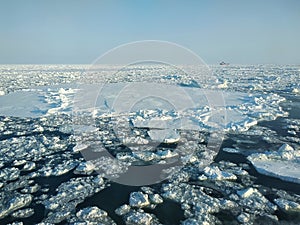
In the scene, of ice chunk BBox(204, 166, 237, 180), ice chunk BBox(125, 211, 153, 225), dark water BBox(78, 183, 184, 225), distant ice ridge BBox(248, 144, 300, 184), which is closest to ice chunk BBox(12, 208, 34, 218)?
dark water BBox(78, 183, 184, 225)

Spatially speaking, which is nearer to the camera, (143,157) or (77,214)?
(77,214)

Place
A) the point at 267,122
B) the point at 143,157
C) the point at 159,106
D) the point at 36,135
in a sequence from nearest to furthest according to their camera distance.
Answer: the point at 143,157 → the point at 36,135 → the point at 267,122 → the point at 159,106

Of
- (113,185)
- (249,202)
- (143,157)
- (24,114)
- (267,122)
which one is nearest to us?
(249,202)

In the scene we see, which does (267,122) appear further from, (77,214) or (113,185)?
(77,214)

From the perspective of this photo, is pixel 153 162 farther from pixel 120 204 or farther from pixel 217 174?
pixel 120 204

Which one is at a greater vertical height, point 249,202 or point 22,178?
point 249,202

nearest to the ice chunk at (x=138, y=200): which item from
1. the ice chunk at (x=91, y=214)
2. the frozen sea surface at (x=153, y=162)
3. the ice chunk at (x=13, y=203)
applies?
the frozen sea surface at (x=153, y=162)

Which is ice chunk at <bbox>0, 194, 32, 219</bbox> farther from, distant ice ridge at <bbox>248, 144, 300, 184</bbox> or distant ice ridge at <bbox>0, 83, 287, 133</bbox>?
distant ice ridge at <bbox>248, 144, 300, 184</bbox>

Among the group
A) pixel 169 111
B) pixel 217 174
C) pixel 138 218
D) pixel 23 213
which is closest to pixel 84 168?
pixel 23 213

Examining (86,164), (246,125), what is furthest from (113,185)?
(246,125)
